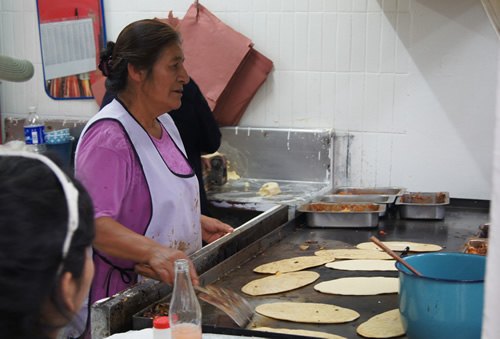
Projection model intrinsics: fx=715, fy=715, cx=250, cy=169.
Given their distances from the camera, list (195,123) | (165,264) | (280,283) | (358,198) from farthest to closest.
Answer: (358,198)
(195,123)
(280,283)
(165,264)

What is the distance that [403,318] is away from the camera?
196 centimetres

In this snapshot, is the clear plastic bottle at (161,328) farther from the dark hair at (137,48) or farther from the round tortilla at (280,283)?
the dark hair at (137,48)

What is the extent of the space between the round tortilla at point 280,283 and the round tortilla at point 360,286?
0.22 ft

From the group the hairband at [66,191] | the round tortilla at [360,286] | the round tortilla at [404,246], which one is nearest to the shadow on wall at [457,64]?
the round tortilla at [404,246]

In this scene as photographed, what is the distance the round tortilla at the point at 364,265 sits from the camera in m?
2.72

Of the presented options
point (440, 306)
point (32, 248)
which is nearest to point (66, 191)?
point (32, 248)

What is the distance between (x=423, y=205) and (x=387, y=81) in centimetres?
81

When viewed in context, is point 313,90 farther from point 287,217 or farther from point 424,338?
point 424,338

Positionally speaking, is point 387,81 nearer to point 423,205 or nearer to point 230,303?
point 423,205

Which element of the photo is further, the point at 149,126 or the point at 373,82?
the point at 373,82

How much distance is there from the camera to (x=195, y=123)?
335cm

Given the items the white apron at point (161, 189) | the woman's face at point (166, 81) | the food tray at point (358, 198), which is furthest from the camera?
the food tray at point (358, 198)

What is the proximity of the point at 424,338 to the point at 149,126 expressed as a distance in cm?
125

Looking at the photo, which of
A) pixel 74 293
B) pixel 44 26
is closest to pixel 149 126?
pixel 74 293
